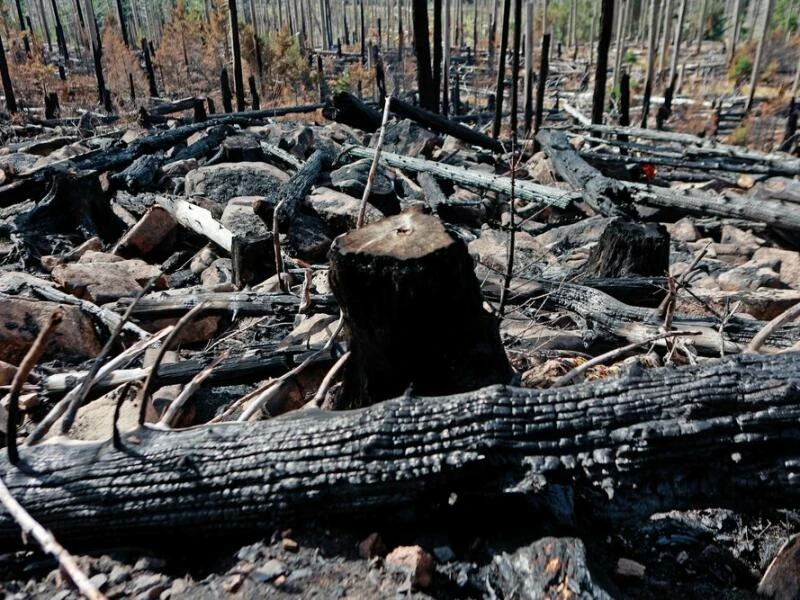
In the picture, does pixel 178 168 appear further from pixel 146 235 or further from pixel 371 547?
pixel 371 547

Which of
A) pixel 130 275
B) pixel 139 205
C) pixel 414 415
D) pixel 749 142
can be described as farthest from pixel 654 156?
pixel 414 415

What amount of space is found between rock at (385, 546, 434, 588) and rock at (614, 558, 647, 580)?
1.72 feet

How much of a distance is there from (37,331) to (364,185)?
13.7ft

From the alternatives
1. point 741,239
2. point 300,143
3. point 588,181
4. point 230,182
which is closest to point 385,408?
point 230,182

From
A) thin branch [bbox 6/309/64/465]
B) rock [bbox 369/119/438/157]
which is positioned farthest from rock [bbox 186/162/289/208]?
thin branch [bbox 6/309/64/465]

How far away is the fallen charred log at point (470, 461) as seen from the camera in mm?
1672

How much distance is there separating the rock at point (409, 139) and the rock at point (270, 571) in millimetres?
8820

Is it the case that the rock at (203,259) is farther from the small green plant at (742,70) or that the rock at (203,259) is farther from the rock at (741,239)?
the small green plant at (742,70)

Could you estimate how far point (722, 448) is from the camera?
167 cm

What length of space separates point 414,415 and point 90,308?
2.89 meters

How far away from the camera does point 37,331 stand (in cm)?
367

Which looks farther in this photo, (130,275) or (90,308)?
(130,275)

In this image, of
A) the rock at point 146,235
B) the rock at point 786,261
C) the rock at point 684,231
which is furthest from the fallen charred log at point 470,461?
the rock at point 684,231

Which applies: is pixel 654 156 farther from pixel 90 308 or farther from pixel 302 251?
pixel 90 308
